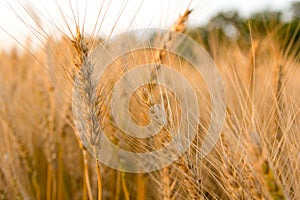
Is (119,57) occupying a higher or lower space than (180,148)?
higher

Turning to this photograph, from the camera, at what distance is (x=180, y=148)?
88 cm

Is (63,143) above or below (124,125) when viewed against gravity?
below

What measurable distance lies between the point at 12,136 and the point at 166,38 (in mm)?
710

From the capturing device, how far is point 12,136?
154cm

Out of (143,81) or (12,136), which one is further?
(12,136)

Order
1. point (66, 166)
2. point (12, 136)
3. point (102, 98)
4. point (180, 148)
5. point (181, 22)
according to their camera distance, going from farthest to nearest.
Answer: point (66, 166), point (12, 136), point (181, 22), point (102, 98), point (180, 148)

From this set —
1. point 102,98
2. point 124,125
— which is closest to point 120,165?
point 124,125

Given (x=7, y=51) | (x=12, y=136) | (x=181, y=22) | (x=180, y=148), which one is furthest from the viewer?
(x=7, y=51)

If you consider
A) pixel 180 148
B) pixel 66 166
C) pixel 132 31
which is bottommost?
pixel 66 166

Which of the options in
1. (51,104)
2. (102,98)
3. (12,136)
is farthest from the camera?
(51,104)

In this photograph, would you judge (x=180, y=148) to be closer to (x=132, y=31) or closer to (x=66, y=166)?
(x=132, y=31)

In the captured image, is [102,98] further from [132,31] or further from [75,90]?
[132,31]

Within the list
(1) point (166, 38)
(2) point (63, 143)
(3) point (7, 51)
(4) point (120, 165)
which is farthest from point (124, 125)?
(3) point (7, 51)

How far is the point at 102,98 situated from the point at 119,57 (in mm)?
112
